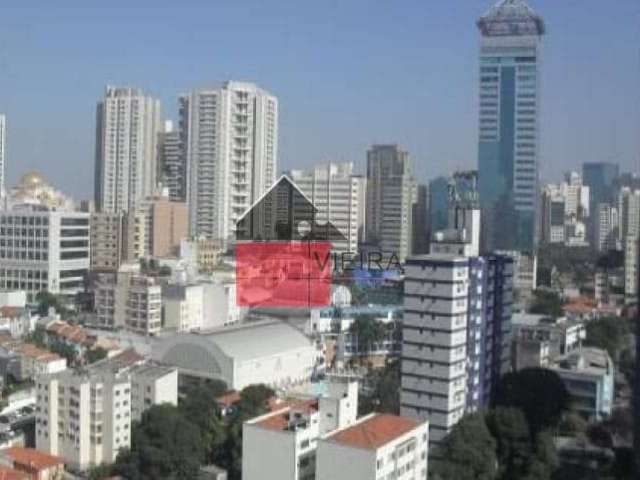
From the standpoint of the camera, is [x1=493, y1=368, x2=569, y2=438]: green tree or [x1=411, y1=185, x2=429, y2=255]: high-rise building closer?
[x1=493, y1=368, x2=569, y2=438]: green tree

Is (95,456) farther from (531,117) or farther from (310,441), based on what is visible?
(531,117)

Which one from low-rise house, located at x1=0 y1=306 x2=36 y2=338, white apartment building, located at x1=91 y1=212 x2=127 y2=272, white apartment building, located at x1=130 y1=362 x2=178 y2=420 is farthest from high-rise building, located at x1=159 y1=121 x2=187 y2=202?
white apartment building, located at x1=130 y1=362 x2=178 y2=420

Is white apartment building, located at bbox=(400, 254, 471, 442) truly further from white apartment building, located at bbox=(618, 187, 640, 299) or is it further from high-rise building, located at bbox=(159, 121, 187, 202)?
high-rise building, located at bbox=(159, 121, 187, 202)

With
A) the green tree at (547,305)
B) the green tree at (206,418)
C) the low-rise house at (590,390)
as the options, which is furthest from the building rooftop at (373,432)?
the green tree at (547,305)

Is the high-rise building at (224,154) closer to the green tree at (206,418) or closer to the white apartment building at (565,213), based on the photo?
the white apartment building at (565,213)

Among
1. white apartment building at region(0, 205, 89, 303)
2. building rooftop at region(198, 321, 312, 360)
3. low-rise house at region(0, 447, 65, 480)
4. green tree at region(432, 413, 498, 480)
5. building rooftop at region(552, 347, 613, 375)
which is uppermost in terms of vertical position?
white apartment building at region(0, 205, 89, 303)

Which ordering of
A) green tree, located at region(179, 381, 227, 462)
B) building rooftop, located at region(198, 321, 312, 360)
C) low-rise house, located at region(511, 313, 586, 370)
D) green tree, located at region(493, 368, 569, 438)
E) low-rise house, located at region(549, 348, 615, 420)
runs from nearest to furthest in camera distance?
green tree, located at region(179, 381, 227, 462)
green tree, located at region(493, 368, 569, 438)
low-rise house, located at region(549, 348, 615, 420)
building rooftop, located at region(198, 321, 312, 360)
low-rise house, located at region(511, 313, 586, 370)
